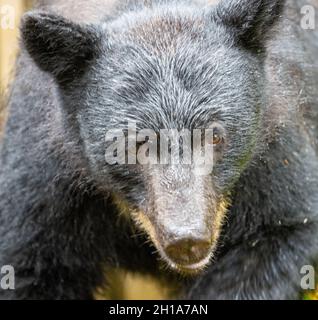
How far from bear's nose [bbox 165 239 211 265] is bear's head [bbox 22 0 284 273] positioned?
0.01m

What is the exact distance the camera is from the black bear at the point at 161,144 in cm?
659

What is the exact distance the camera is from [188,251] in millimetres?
6297

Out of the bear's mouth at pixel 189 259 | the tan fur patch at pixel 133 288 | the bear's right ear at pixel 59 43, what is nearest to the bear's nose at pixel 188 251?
the bear's mouth at pixel 189 259

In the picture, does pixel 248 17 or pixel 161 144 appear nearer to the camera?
pixel 161 144

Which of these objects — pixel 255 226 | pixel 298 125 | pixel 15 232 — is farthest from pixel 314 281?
pixel 15 232

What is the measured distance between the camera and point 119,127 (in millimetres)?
6648

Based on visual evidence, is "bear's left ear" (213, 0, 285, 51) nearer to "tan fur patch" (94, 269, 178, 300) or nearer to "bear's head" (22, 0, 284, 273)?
"bear's head" (22, 0, 284, 273)

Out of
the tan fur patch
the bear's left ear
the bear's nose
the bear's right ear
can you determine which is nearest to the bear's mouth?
the bear's nose

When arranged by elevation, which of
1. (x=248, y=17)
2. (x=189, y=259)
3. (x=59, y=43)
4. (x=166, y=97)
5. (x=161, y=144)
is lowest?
(x=189, y=259)

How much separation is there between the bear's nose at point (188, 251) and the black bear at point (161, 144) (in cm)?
1

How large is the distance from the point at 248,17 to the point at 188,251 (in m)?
1.63

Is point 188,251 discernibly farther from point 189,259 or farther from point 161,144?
point 161,144

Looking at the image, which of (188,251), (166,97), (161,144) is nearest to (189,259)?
(188,251)

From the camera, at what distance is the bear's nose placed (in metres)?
6.20
